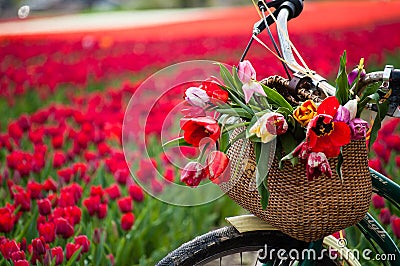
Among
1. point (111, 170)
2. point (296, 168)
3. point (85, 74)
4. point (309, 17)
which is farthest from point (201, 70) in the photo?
point (309, 17)

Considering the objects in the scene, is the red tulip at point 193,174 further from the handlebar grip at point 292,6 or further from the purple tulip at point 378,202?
the purple tulip at point 378,202

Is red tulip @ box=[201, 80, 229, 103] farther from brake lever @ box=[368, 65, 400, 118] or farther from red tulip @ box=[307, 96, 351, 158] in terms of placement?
brake lever @ box=[368, 65, 400, 118]

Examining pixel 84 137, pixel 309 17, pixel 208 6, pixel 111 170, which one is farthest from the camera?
pixel 208 6

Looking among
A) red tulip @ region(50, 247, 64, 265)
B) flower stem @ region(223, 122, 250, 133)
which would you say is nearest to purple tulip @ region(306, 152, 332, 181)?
flower stem @ region(223, 122, 250, 133)

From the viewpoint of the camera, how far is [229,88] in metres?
1.57

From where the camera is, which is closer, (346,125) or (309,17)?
(346,125)

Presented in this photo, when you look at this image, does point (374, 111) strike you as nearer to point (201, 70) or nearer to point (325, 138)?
point (325, 138)

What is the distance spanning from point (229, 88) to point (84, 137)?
2.22 m

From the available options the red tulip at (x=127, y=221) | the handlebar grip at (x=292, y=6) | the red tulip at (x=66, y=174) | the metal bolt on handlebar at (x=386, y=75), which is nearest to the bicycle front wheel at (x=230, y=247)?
the metal bolt on handlebar at (x=386, y=75)

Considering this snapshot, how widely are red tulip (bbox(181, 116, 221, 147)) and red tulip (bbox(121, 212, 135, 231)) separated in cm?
133

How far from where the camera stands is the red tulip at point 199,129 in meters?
1.48

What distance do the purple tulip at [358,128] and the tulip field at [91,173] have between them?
0.50 m

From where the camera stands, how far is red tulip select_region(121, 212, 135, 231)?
2771mm

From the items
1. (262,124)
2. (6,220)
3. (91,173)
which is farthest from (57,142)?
(262,124)
